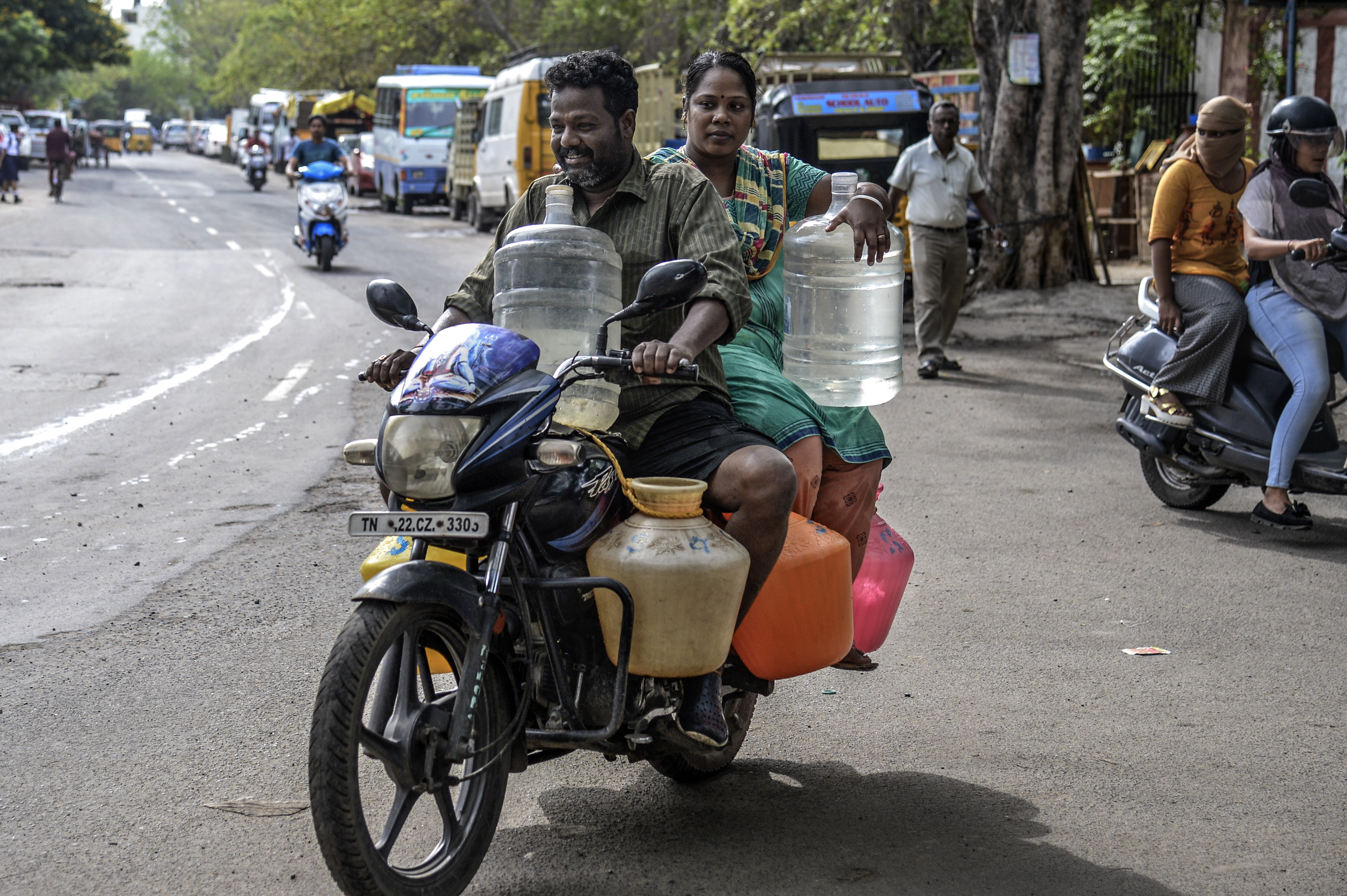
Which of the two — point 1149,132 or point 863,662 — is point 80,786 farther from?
point 1149,132

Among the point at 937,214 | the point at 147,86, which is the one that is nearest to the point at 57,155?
the point at 937,214

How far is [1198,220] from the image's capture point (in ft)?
21.4

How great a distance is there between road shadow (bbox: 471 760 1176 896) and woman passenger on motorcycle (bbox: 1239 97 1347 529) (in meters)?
3.37

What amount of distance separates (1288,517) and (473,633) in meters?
4.68

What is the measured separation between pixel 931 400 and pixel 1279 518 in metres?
3.91

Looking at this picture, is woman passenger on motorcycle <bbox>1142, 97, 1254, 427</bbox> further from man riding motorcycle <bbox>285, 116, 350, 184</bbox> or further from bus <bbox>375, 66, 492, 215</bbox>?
bus <bbox>375, 66, 492, 215</bbox>

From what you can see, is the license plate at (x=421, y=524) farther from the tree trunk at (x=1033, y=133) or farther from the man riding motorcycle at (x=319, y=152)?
the man riding motorcycle at (x=319, y=152)

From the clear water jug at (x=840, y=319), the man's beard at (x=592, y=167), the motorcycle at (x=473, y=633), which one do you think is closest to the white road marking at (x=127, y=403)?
the clear water jug at (x=840, y=319)

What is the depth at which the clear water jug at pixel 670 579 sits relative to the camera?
2.91 metres

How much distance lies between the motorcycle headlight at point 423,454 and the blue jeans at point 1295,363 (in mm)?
4682

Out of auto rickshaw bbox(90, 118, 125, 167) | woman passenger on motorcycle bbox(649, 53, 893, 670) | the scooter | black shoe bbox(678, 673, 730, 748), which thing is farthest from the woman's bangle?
auto rickshaw bbox(90, 118, 125, 167)

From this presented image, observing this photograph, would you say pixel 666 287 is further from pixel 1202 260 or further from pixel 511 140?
pixel 511 140

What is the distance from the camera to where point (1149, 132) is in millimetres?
20734

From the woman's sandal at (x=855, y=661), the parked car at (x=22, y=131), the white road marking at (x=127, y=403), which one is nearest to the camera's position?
the woman's sandal at (x=855, y=661)
